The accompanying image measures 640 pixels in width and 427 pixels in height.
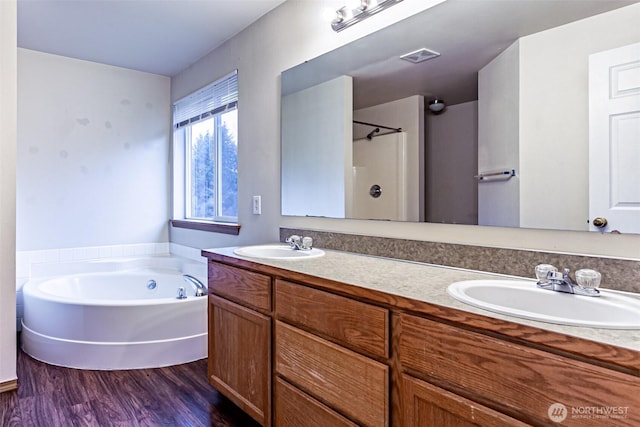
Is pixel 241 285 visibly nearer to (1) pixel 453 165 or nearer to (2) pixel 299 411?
(2) pixel 299 411

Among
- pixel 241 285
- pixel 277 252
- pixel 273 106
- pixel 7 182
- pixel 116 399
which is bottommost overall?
pixel 116 399

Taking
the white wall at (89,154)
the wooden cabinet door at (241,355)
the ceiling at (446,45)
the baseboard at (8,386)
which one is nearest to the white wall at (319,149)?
the ceiling at (446,45)

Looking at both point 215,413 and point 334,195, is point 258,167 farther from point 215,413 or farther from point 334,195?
point 215,413

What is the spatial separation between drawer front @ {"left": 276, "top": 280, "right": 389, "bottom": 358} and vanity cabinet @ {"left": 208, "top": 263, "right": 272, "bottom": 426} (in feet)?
0.45

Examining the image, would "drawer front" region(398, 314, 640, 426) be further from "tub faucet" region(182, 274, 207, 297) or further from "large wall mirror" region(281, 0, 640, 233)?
"tub faucet" region(182, 274, 207, 297)

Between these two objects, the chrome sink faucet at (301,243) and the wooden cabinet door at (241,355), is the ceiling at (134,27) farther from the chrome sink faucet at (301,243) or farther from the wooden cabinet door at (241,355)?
the wooden cabinet door at (241,355)

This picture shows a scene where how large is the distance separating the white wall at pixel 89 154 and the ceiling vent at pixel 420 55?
284 centimetres

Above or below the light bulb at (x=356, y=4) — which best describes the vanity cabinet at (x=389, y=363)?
below

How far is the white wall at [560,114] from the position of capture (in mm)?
1211

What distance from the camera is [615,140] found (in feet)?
3.83

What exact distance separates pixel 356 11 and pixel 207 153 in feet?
6.88

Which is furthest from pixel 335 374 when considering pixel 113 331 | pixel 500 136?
pixel 113 331

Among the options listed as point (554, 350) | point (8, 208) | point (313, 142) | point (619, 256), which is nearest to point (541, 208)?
point (619, 256)

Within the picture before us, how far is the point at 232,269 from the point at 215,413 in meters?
0.73
